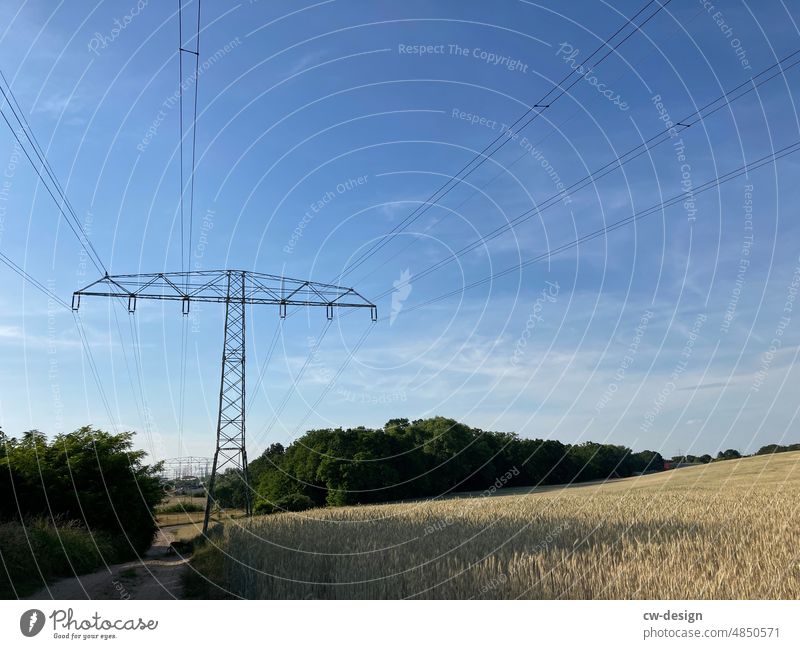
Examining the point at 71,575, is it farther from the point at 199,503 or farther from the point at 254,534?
the point at 199,503

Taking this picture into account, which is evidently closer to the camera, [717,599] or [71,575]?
[717,599]

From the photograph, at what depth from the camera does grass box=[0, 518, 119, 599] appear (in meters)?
17.2

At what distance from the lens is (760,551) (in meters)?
10.9

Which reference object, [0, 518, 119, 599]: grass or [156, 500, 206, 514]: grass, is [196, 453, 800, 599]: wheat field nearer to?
[0, 518, 119, 599]: grass

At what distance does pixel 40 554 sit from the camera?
19.8 m

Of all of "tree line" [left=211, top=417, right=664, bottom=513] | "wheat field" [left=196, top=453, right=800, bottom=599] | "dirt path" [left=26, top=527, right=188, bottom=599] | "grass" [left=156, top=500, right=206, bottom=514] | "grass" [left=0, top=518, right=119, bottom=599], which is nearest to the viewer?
"wheat field" [left=196, top=453, right=800, bottom=599]

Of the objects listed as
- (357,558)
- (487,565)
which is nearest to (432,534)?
(357,558)

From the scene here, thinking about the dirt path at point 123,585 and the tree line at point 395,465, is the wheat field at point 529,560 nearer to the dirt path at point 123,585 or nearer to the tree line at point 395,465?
the dirt path at point 123,585

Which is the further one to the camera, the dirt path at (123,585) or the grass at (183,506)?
the grass at (183,506)

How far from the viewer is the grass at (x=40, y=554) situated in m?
17.2

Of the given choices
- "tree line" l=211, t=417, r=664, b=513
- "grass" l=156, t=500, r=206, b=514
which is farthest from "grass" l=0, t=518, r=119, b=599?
"grass" l=156, t=500, r=206, b=514

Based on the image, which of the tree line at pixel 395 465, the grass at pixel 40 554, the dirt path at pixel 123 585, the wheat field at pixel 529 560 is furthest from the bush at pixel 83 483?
the wheat field at pixel 529 560
